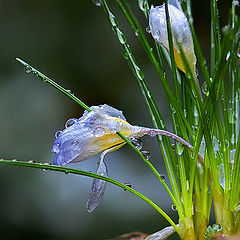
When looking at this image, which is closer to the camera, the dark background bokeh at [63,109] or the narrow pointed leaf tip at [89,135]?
the narrow pointed leaf tip at [89,135]

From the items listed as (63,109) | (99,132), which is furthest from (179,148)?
(63,109)

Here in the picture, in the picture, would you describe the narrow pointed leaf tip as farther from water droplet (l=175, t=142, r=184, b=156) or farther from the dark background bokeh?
the dark background bokeh

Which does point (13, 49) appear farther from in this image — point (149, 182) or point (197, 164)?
point (197, 164)

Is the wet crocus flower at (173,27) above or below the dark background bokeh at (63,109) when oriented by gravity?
above

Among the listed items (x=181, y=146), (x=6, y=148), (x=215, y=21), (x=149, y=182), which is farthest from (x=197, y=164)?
(x=6, y=148)

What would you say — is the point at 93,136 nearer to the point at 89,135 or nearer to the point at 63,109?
the point at 89,135

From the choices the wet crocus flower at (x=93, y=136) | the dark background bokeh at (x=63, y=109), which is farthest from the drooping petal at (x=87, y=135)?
the dark background bokeh at (x=63, y=109)

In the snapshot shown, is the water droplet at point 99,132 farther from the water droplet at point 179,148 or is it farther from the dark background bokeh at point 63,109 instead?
the dark background bokeh at point 63,109
